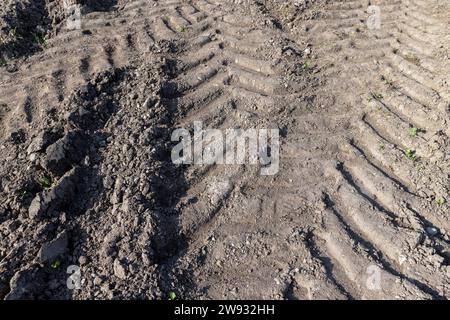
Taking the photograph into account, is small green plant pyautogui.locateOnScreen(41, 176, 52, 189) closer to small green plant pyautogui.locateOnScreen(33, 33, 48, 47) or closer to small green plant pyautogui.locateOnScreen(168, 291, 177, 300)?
small green plant pyautogui.locateOnScreen(168, 291, 177, 300)

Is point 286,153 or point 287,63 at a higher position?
point 287,63

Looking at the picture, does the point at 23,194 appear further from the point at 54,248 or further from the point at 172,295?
the point at 172,295

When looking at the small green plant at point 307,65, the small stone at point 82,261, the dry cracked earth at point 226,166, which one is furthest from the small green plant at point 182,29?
the small stone at point 82,261

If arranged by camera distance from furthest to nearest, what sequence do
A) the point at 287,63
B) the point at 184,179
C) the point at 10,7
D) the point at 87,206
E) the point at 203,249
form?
1. the point at 10,7
2. the point at 287,63
3. the point at 184,179
4. the point at 87,206
5. the point at 203,249

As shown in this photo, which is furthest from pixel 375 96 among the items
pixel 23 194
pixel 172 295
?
pixel 23 194

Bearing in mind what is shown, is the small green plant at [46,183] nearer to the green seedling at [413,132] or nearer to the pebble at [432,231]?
the pebble at [432,231]

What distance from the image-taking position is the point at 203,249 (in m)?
3.40

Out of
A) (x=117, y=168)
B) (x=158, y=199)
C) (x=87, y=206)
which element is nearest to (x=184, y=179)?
(x=158, y=199)

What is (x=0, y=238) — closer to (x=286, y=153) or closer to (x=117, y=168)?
(x=117, y=168)
